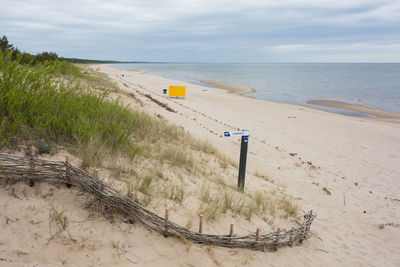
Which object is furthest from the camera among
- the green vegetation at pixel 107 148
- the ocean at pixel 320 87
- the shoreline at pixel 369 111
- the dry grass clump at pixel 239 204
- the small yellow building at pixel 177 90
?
the ocean at pixel 320 87

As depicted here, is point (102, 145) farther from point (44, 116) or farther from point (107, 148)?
point (44, 116)

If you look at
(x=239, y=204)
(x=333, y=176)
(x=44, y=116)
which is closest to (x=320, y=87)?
(x=333, y=176)

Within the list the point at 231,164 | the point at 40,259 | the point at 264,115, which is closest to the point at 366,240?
the point at 231,164

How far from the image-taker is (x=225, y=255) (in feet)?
9.77

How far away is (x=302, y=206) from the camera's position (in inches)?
205

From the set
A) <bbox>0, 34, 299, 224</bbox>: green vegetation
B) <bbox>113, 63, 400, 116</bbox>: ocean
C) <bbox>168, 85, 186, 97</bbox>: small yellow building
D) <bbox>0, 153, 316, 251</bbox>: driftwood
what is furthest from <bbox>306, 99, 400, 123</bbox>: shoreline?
<bbox>0, 153, 316, 251</bbox>: driftwood

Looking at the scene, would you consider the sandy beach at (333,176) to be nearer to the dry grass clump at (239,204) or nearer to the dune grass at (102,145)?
the dry grass clump at (239,204)

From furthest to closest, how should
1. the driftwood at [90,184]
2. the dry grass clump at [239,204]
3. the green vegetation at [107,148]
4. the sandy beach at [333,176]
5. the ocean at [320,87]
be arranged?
the ocean at [320,87] < the sandy beach at [333,176] < the dry grass clump at [239,204] < the green vegetation at [107,148] < the driftwood at [90,184]

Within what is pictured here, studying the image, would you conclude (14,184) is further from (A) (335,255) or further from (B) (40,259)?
(A) (335,255)

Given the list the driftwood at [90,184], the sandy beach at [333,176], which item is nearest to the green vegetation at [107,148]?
the driftwood at [90,184]

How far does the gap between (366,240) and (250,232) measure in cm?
242

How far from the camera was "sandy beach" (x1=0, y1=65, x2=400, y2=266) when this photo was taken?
2531 mm

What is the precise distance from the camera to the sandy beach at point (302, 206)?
253 cm

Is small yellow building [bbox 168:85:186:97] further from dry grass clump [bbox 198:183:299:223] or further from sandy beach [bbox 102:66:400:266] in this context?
dry grass clump [bbox 198:183:299:223]
